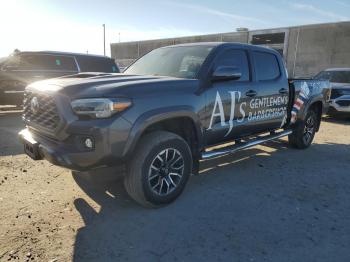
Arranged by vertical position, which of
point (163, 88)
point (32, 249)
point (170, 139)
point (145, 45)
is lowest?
point (32, 249)

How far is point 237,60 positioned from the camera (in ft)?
16.3

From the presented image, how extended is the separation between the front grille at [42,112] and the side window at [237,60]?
2250 mm

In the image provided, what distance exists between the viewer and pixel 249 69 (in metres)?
5.12

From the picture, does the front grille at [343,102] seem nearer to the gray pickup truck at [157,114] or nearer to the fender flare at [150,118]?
the gray pickup truck at [157,114]

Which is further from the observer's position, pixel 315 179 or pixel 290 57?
pixel 290 57

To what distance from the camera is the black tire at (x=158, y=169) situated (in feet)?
11.7

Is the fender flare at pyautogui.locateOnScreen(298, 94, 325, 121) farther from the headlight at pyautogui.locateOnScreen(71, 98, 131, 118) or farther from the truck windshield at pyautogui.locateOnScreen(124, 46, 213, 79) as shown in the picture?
the headlight at pyautogui.locateOnScreen(71, 98, 131, 118)

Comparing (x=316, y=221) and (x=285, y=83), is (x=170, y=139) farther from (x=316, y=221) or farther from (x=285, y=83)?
(x=285, y=83)

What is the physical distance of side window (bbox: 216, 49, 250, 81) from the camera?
15.3ft

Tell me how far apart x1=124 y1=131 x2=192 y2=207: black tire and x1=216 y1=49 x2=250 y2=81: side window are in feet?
4.67

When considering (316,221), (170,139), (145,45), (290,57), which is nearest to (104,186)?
(170,139)

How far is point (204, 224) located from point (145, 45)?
35820 millimetres

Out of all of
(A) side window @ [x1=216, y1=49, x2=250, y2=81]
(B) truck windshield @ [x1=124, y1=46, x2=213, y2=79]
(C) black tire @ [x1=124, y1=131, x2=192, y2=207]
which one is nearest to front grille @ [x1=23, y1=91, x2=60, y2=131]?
(C) black tire @ [x1=124, y1=131, x2=192, y2=207]

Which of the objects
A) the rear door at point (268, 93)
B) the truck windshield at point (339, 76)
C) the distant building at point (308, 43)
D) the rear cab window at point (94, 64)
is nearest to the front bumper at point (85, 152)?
the rear door at point (268, 93)
